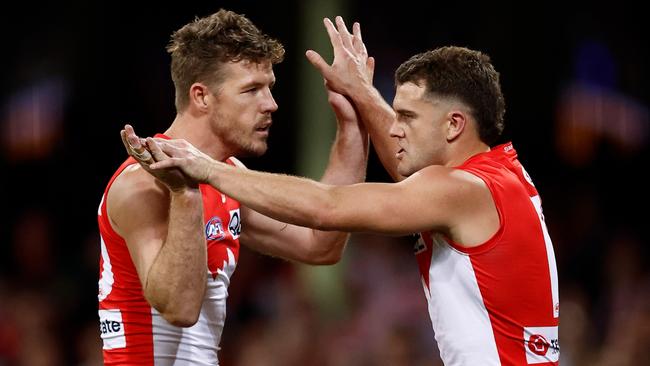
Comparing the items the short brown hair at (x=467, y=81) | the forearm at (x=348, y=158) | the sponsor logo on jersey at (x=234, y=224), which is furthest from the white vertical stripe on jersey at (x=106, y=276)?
the short brown hair at (x=467, y=81)

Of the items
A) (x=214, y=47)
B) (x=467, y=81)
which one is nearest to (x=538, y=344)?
(x=467, y=81)

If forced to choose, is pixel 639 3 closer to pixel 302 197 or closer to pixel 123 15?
pixel 123 15

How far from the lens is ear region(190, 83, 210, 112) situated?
4.66m

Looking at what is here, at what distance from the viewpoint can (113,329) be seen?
4445 millimetres

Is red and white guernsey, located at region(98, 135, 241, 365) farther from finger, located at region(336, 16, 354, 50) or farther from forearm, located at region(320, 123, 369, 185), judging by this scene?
finger, located at region(336, 16, 354, 50)

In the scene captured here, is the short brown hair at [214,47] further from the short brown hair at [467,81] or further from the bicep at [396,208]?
the bicep at [396,208]

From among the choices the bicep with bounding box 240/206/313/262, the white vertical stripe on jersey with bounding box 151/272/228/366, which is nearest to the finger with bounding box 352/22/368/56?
the bicep with bounding box 240/206/313/262

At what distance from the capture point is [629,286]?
25.5 feet

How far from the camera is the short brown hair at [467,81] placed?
4320 mm

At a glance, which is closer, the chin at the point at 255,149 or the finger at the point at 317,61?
the chin at the point at 255,149

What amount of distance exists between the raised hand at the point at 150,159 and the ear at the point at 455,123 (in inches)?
40.1

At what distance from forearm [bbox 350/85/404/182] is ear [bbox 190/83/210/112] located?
774mm

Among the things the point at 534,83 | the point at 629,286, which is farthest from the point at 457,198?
the point at 534,83

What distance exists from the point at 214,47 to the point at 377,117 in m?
0.90
